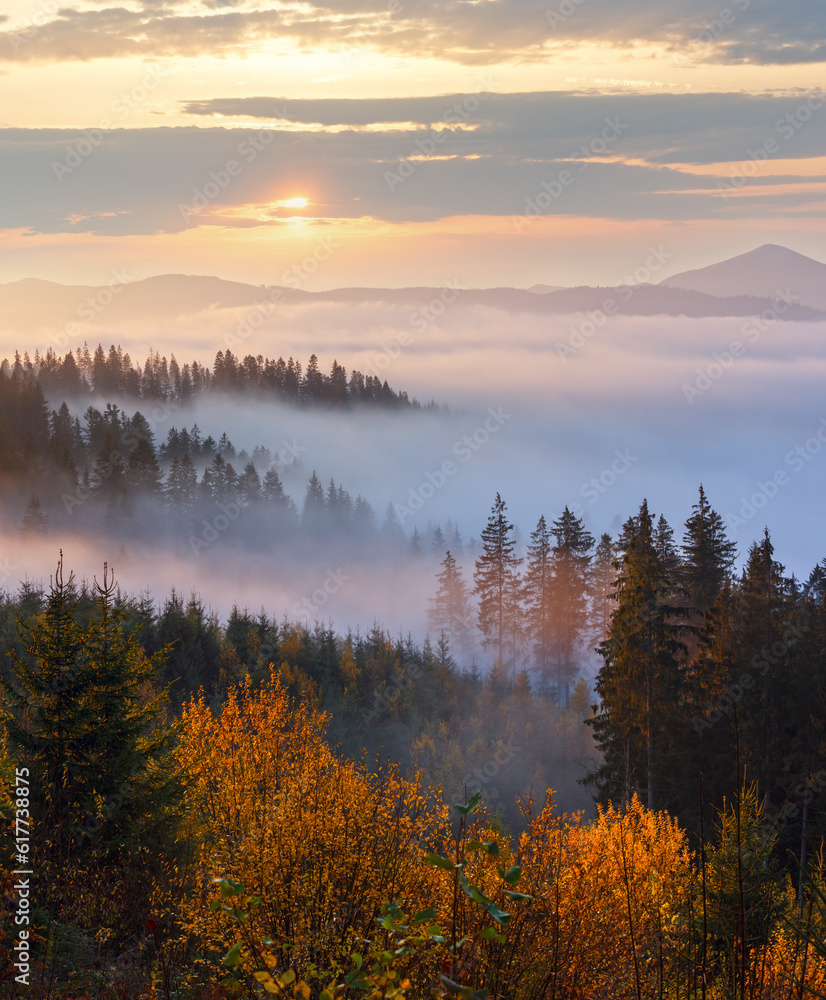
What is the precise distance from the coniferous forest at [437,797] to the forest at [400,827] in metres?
0.07

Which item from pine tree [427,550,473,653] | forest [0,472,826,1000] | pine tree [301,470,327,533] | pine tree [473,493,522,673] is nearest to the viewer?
forest [0,472,826,1000]

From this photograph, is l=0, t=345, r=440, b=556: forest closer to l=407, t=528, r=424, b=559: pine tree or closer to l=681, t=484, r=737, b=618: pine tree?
l=407, t=528, r=424, b=559: pine tree

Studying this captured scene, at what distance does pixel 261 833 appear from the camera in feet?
33.0

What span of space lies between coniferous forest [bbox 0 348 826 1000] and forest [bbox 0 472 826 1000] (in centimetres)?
7

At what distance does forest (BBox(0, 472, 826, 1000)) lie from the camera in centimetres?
665

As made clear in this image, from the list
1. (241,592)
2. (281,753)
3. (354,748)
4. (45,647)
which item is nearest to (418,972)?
(45,647)

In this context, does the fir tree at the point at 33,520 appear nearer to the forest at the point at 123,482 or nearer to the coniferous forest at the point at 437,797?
the forest at the point at 123,482

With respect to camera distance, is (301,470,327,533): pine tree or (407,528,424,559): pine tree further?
(301,470,327,533): pine tree

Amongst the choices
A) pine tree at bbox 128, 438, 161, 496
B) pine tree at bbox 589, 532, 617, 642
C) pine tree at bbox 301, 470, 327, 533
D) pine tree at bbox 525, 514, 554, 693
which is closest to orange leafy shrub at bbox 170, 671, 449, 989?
pine tree at bbox 589, 532, 617, 642

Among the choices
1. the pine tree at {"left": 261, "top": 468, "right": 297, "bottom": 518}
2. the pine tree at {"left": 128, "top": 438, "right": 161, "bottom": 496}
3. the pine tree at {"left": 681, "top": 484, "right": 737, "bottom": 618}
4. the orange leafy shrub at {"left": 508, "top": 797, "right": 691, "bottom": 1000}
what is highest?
the orange leafy shrub at {"left": 508, "top": 797, "right": 691, "bottom": 1000}

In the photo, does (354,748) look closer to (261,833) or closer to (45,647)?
(45,647)

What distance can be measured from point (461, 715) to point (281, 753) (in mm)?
42760

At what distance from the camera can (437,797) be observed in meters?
13.2

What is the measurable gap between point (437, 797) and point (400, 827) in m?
2.53
